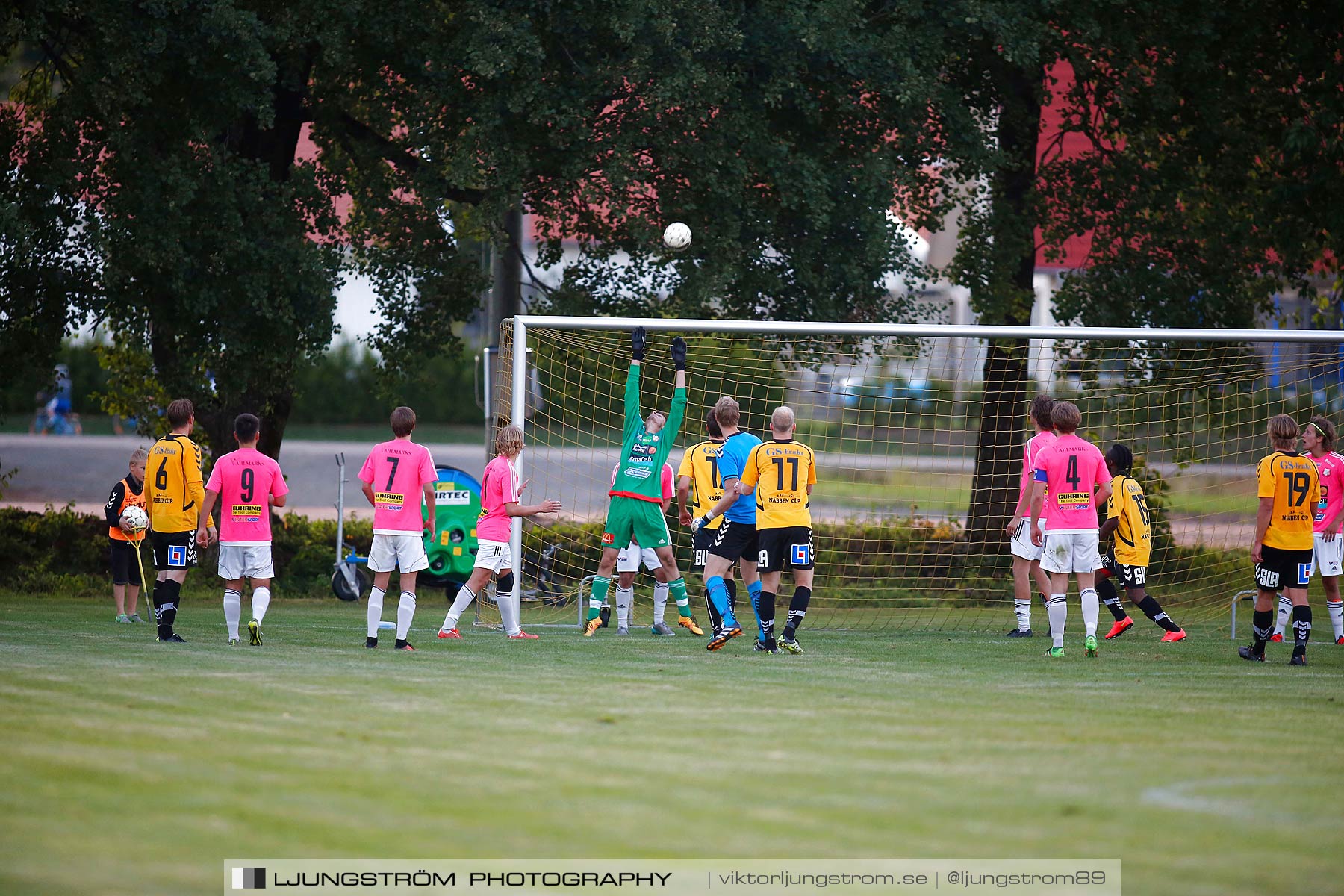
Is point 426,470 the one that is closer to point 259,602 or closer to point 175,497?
point 259,602

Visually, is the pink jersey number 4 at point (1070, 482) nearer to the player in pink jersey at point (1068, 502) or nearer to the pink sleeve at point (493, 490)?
the player in pink jersey at point (1068, 502)

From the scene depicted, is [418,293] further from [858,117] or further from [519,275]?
[858,117]

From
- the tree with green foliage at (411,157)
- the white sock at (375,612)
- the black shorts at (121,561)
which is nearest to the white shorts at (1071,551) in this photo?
the white sock at (375,612)

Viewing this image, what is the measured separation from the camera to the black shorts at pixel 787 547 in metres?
10.4

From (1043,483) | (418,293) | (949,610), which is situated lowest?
(949,610)

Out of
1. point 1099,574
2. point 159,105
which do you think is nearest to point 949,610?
point 1099,574

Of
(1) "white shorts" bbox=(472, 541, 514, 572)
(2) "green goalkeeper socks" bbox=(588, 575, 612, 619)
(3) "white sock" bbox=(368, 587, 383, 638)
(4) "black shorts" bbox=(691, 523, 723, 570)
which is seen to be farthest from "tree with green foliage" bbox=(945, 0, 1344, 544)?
(3) "white sock" bbox=(368, 587, 383, 638)

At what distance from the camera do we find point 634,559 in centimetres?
1245

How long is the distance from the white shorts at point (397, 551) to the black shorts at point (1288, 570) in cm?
674

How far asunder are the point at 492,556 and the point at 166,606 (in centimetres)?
259

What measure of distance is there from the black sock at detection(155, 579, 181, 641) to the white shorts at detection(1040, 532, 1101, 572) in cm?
692

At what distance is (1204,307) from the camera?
16422 mm

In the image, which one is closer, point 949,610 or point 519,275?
A: point 949,610

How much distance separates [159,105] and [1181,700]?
11.9 m
